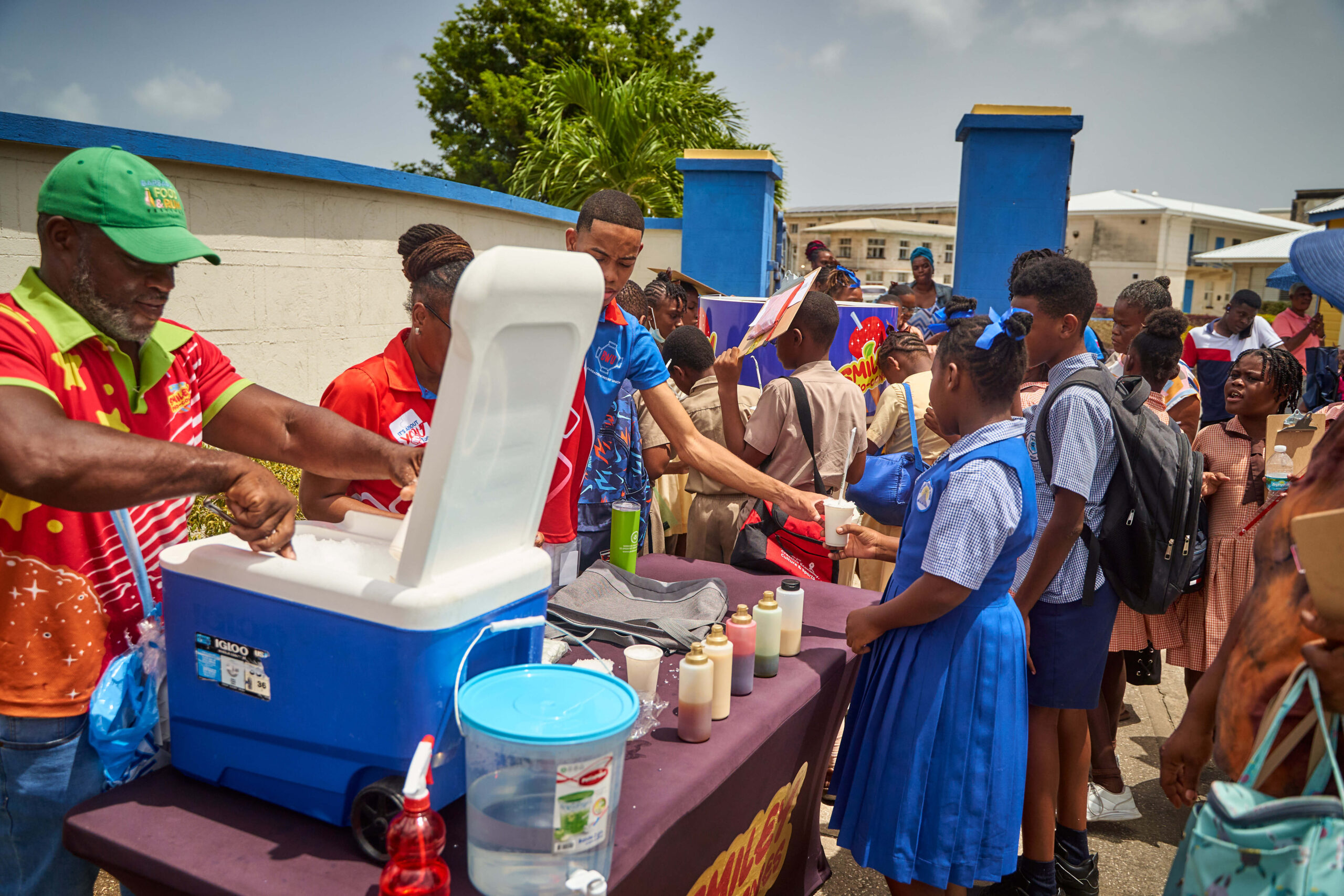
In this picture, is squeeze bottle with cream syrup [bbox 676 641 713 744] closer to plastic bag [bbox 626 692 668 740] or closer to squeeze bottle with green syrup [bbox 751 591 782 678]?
plastic bag [bbox 626 692 668 740]

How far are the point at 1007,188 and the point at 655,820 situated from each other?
8197 mm

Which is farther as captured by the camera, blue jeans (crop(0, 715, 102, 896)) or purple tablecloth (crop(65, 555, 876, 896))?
blue jeans (crop(0, 715, 102, 896))

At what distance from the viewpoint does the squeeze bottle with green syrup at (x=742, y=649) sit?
208 centimetres

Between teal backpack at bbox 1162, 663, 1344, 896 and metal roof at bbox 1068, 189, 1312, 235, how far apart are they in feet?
122

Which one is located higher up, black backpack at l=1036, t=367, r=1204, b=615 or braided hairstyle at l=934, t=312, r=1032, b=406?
braided hairstyle at l=934, t=312, r=1032, b=406

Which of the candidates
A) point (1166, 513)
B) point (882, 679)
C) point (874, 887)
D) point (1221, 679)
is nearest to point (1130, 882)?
point (874, 887)

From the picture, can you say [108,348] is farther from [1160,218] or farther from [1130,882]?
[1160,218]

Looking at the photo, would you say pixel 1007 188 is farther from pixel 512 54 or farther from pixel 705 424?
pixel 512 54

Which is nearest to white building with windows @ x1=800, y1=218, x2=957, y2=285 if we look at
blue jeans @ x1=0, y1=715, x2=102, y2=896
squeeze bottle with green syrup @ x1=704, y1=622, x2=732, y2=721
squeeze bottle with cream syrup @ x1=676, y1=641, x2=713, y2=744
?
squeeze bottle with green syrup @ x1=704, y1=622, x2=732, y2=721

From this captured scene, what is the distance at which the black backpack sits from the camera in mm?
2834

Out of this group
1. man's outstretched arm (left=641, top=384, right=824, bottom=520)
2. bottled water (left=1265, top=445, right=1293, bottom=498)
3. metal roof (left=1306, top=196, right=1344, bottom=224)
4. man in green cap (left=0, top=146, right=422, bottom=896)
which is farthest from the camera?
metal roof (left=1306, top=196, right=1344, bottom=224)

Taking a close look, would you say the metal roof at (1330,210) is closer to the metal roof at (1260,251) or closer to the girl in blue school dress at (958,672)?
the metal roof at (1260,251)

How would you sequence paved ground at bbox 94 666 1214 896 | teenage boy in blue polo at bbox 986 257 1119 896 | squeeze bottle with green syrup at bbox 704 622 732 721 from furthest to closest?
1. paved ground at bbox 94 666 1214 896
2. teenage boy in blue polo at bbox 986 257 1119 896
3. squeeze bottle with green syrup at bbox 704 622 732 721

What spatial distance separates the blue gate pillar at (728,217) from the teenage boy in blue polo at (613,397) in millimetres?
7993
